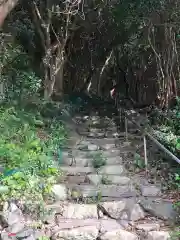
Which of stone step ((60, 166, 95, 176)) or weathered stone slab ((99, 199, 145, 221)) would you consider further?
stone step ((60, 166, 95, 176))

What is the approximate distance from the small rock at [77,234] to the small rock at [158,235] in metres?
0.63

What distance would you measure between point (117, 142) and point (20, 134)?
230 cm

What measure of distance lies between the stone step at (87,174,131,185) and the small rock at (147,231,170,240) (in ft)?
4.40

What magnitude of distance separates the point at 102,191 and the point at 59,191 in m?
0.62

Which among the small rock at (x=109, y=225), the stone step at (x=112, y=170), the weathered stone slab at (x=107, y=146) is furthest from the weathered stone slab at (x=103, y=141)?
the small rock at (x=109, y=225)

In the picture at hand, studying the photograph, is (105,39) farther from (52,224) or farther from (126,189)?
(52,224)

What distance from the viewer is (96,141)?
7777 millimetres

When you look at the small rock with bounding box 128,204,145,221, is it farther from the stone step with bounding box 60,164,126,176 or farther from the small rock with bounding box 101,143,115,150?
the small rock with bounding box 101,143,115,150

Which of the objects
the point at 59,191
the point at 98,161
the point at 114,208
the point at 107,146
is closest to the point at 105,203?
the point at 114,208

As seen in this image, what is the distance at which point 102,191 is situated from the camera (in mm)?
5160

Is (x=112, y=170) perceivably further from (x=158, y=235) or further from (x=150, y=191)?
(x=158, y=235)

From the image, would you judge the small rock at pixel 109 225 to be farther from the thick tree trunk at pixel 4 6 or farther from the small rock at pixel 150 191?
the thick tree trunk at pixel 4 6

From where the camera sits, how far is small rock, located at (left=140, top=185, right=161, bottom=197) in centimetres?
516

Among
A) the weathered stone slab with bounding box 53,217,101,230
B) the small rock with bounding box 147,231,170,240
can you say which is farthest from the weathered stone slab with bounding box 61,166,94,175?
the small rock with bounding box 147,231,170,240
